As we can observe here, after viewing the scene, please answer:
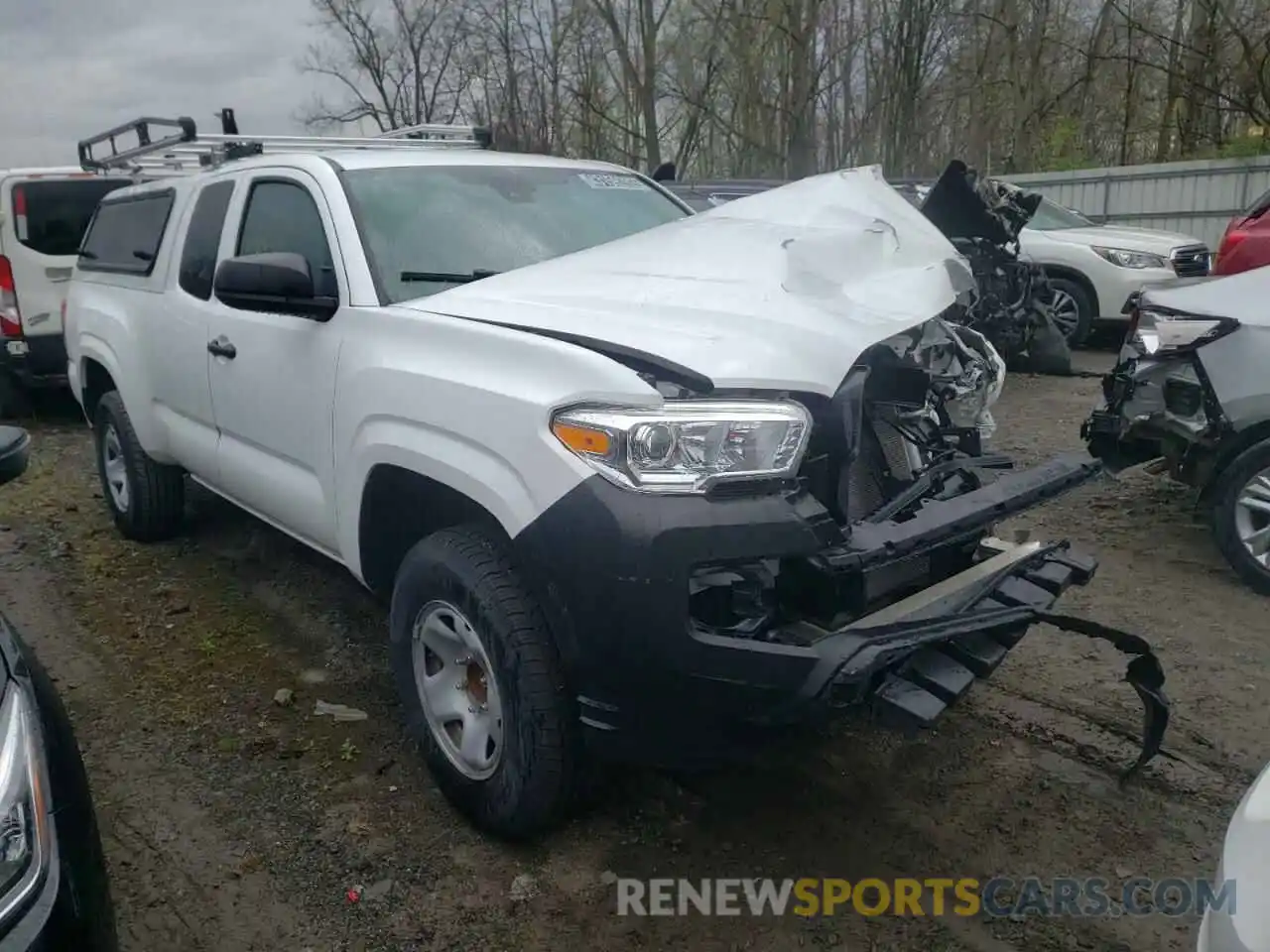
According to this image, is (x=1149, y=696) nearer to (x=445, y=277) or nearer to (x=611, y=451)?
(x=611, y=451)

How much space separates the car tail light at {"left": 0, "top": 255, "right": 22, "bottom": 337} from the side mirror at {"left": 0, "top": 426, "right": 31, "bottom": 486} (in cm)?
685

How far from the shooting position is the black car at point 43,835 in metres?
1.78

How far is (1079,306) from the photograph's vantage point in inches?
429

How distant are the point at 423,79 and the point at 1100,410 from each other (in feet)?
110

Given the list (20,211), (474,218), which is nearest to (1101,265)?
(474,218)

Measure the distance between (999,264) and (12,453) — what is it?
683 cm

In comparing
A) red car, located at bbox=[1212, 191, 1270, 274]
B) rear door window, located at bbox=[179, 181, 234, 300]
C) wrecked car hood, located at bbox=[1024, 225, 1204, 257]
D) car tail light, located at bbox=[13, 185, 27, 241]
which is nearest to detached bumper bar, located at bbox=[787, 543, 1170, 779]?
rear door window, located at bbox=[179, 181, 234, 300]

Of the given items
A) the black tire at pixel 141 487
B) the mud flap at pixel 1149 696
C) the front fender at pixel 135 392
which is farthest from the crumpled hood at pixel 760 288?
the black tire at pixel 141 487

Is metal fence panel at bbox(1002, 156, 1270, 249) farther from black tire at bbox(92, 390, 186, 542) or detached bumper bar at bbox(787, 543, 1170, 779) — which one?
black tire at bbox(92, 390, 186, 542)

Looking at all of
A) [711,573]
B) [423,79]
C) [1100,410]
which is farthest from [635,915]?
[423,79]

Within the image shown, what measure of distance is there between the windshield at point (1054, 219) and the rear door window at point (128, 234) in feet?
30.2

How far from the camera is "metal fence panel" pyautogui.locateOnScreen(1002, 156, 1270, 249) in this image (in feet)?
49.2

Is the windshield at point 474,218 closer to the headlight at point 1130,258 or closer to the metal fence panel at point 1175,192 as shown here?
the headlight at point 1130,258

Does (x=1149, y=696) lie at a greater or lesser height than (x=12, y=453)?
lesser
